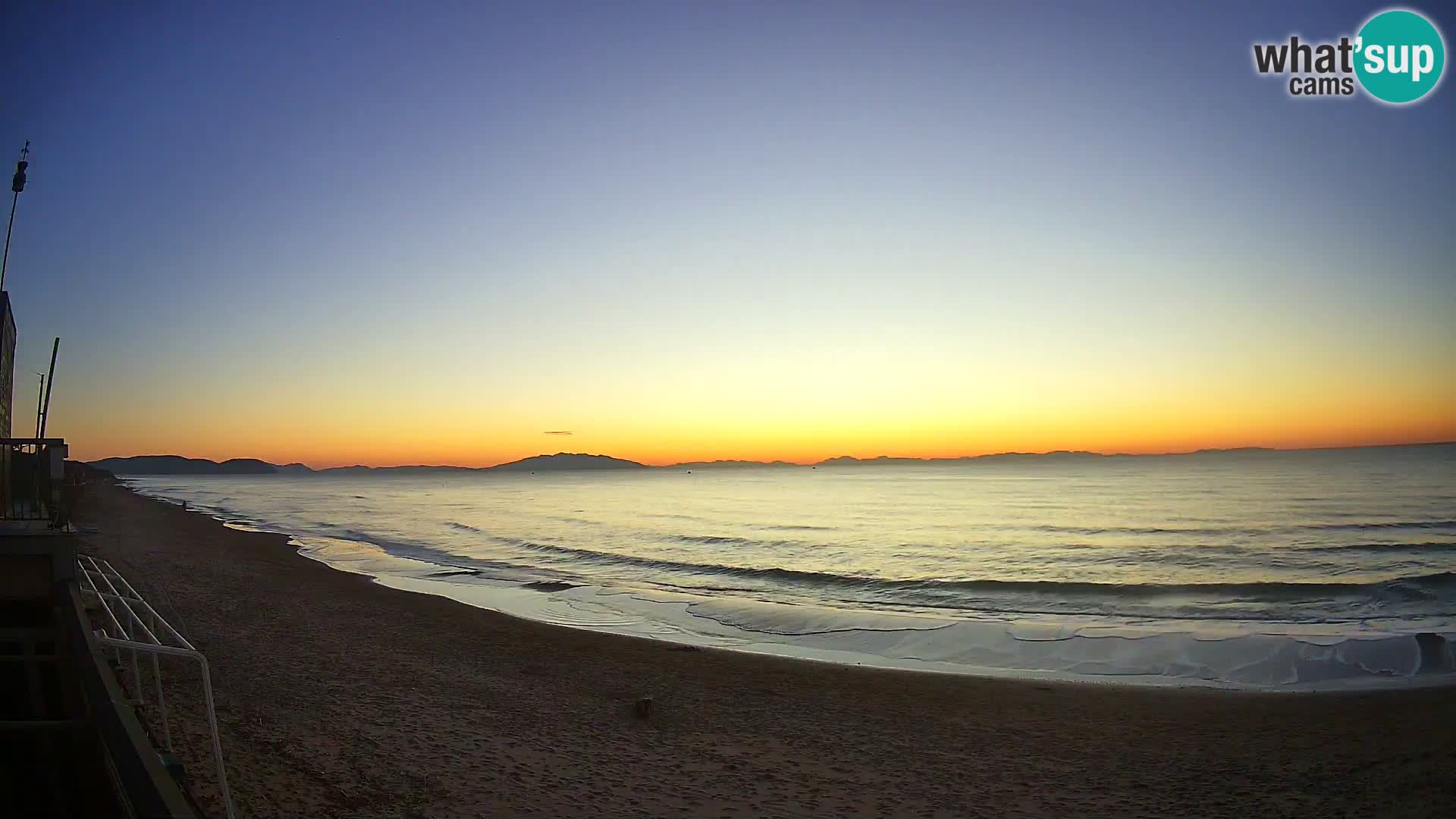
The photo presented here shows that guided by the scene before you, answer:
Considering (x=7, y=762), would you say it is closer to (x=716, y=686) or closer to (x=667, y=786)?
(x=667, y=786)

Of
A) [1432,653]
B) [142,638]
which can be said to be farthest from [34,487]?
[1432,653]

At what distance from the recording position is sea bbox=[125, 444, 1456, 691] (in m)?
15.8

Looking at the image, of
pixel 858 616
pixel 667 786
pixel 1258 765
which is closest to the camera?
pixel 667 786

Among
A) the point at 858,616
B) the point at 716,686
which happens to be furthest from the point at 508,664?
the point at 858,616

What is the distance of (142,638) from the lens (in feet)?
39.8

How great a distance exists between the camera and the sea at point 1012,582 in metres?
15.8

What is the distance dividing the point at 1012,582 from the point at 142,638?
2317 centimetres

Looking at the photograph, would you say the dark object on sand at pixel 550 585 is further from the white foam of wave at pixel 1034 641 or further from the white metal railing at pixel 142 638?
the white metal railing at pixel 142 638

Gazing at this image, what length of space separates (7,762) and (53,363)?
20.6 metres

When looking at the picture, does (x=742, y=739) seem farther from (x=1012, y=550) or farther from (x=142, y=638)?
(x=1012, y=550)

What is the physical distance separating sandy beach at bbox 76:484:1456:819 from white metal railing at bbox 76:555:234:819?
549mm

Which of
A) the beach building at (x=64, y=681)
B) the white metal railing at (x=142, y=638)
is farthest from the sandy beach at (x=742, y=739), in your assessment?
the beach building at (x=64, y=681)

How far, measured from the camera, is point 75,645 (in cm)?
813

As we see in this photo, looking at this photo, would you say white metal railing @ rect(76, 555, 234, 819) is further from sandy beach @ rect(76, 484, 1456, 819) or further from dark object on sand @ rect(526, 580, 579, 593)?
dark object on sand @ rect(526, 580, 579, 593)
